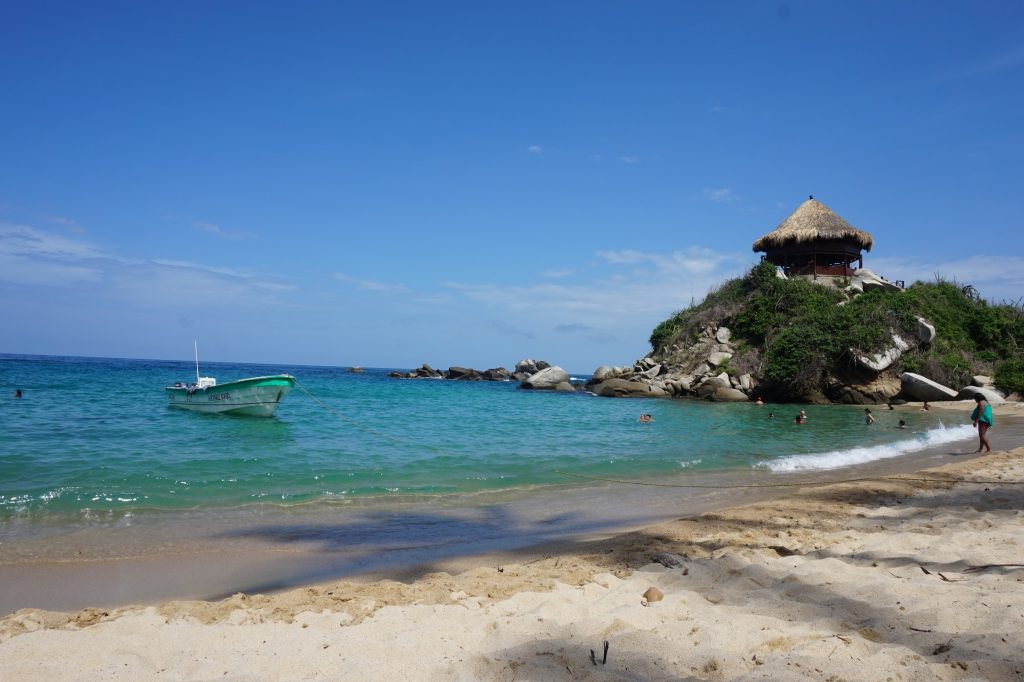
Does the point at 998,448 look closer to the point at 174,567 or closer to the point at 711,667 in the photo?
the point at 711,667

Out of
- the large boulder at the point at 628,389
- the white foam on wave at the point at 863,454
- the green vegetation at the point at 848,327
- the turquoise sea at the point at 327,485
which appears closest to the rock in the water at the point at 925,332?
the green vegetation at the point at 848,327

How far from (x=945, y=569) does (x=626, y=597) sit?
95.1 inches

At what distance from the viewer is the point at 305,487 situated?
9.88 meters

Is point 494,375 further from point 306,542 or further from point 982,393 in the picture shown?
point 306,542

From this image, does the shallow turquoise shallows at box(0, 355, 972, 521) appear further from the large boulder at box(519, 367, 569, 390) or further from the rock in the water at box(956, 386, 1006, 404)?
the large boulder at box(519, 367, 569, 390)

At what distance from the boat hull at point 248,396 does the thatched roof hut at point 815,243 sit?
30086 millimetres

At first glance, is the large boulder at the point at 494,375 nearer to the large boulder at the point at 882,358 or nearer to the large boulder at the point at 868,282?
the large boulder at the point at 868,282

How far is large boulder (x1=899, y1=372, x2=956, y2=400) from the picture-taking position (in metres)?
27.5

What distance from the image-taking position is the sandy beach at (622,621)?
10.7 ft

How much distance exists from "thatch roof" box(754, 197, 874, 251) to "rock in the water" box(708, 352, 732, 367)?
8574 mm

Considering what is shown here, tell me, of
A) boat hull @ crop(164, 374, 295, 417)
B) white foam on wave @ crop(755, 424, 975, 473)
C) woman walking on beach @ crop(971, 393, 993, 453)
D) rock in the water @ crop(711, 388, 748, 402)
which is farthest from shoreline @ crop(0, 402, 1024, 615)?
rock in the water @ crop(711, 388, 748, 402)

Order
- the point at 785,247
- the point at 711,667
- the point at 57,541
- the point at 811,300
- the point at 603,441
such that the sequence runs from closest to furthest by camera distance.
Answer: the point at 711,667, the point at 57,541, the point at 603,441, the point at 811,300, the point at 785,247

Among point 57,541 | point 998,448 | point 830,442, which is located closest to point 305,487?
point 57,541

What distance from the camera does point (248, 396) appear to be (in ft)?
65.7
